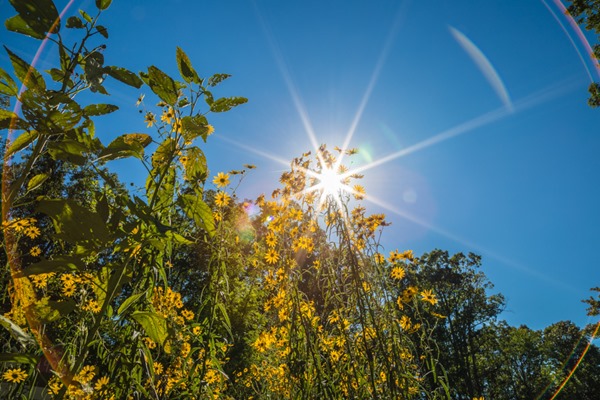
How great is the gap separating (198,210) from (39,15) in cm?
48

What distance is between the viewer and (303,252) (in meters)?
2.61

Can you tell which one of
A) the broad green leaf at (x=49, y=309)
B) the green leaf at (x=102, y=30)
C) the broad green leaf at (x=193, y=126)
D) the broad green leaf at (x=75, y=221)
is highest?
the green leaf at (x=102, y=30)

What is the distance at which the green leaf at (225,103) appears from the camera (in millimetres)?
868

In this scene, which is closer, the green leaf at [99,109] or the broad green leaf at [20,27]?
the broad green leaf at [20,27]

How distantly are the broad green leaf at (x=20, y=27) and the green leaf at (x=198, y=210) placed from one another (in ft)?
1.35

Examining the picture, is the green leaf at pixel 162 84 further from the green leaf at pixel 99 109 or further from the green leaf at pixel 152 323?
the green leaf at pixel 152 323

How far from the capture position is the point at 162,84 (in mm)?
741

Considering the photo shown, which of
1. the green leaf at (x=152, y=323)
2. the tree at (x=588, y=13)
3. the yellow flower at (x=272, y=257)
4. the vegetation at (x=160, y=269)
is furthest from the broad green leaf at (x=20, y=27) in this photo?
the tree at (x=588, y=13)

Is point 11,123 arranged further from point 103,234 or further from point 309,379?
point 309,379

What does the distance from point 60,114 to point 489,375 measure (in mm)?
32993

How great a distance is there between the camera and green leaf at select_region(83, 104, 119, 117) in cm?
69

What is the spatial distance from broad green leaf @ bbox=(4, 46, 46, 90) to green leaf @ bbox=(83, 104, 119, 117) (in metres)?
0.11

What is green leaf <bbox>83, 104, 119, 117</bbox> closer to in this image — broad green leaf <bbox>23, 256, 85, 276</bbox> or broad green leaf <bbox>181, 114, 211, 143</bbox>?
broad green leaf <bbox>181, 114, 211, 143</bbox>

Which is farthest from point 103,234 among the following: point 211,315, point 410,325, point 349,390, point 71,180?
point 71,180
